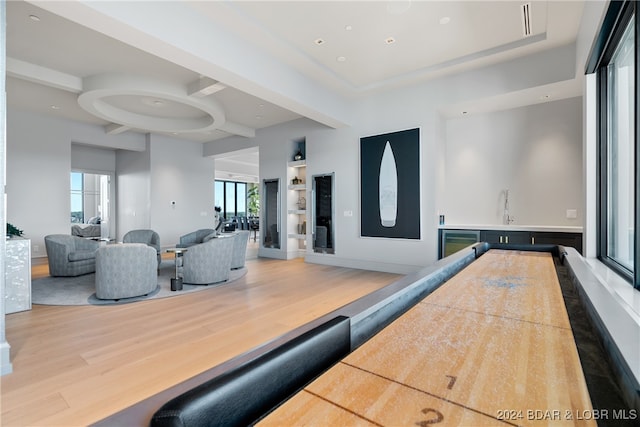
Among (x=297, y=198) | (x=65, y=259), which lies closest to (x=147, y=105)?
(x=65, y=259)

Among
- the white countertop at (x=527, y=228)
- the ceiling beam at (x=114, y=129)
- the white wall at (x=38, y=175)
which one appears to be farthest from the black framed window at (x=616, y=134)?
the white wall at (x=38, y=175)

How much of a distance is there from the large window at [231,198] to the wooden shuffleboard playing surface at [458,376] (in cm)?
1556

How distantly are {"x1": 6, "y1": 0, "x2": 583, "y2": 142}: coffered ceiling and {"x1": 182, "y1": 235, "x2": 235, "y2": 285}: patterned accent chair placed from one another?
2345 mm

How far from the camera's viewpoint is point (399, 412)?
1.87 ft

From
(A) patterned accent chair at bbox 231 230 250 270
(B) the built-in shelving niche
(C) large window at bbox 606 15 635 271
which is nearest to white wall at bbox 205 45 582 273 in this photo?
(B) the built-in shelving niche

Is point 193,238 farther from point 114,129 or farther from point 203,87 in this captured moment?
point 114,129

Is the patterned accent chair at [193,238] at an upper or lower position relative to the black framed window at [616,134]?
lower

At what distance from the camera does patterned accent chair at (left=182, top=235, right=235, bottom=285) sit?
4609 mm

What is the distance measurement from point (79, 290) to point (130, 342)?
8.14ft

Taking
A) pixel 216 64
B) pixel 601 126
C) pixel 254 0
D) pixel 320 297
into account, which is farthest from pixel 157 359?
pixel 601 126

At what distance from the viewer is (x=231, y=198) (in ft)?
52.9

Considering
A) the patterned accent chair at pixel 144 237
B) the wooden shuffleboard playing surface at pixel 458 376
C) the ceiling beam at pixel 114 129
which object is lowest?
the patterned accent chair at pixel 144 237

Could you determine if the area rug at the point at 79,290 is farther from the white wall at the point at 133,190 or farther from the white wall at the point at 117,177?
the white wall at the point at 133,190

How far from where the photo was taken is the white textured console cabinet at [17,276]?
3381 millimetres
